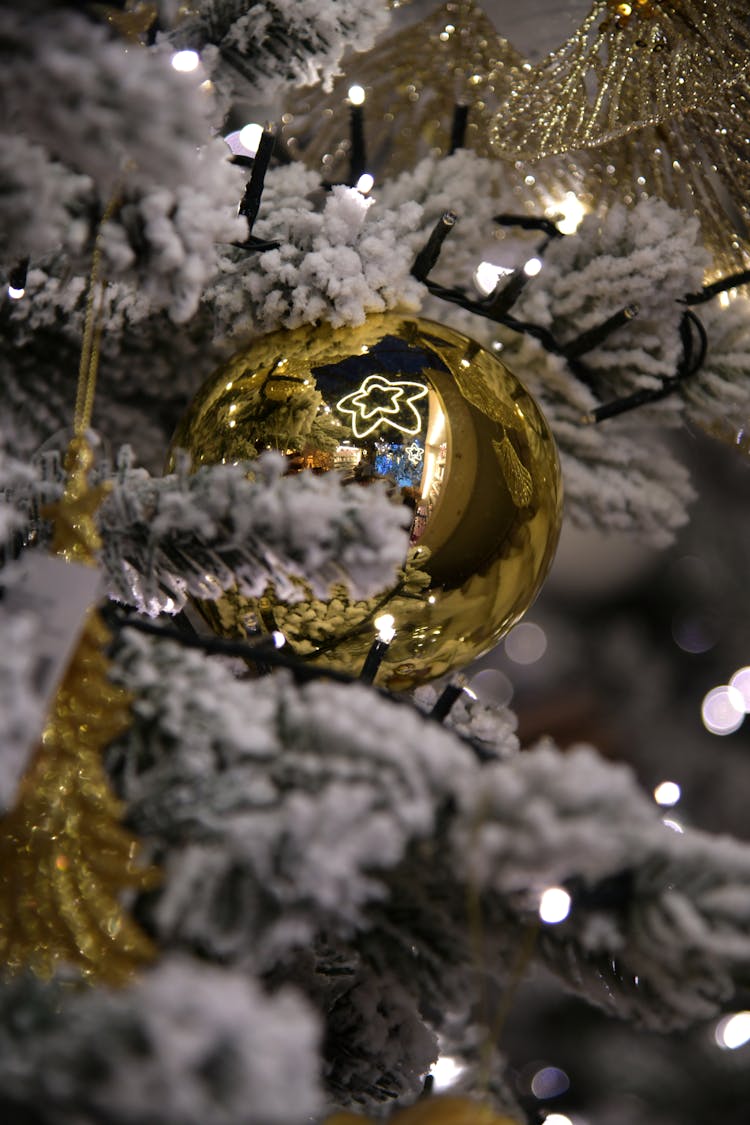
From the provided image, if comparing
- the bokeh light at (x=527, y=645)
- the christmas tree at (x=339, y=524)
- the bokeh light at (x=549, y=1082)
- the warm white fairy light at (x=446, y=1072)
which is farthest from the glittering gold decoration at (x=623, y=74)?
the bokeh light at (x=549, y=1082)

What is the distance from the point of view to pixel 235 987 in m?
0.21

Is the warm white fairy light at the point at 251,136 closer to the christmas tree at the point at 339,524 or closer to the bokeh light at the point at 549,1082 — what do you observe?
the christmas tree at the point at 339,524

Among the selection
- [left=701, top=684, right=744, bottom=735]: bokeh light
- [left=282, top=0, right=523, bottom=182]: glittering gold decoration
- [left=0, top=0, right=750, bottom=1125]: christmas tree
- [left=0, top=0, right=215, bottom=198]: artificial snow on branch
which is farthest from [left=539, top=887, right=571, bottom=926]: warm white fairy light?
[left=701, top=684, right=744, bottom=735]: bokeh light

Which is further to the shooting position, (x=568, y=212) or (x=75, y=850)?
(x=568, y=212)

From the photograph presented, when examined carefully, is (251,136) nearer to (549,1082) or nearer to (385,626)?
(385,626)

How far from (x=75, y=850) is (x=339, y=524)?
0.48ft

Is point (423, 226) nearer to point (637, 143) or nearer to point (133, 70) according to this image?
point (637, 143)

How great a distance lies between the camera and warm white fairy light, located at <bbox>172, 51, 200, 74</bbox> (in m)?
0.36

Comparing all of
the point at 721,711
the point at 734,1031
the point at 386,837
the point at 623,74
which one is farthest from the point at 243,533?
the point at 721,711

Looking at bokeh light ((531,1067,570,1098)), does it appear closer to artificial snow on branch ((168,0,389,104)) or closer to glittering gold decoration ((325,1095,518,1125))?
glittering gold decoration ((325,1095,518,1125))

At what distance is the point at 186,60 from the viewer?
0.36m

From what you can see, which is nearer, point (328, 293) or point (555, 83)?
point (328, 293)

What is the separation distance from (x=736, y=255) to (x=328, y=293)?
0.94 ft

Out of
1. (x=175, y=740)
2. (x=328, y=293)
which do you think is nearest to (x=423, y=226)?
(x=328, y=293)
